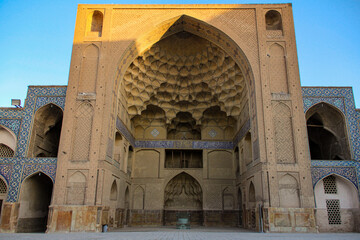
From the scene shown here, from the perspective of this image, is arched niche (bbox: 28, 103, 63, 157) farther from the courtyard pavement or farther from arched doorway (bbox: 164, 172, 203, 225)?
arched doorway (bbox: 164, 172, 203, 225)

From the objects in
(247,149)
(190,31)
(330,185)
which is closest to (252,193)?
(247,149)

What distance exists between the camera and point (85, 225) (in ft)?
30.1

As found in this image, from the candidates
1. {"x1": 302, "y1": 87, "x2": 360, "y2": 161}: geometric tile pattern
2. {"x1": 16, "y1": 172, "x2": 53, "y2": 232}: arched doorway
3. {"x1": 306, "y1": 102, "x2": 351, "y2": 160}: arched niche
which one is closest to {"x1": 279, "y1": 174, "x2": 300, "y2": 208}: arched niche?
{"x1": 306, "y1": 102, "x2": 351, "y2": 160}: arched niche

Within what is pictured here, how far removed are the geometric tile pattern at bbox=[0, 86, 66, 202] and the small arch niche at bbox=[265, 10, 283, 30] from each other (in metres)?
8.42

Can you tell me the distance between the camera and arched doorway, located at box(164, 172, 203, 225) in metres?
14.2

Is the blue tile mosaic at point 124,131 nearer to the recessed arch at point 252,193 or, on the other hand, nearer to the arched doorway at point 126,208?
the arched doorway at point 126,208

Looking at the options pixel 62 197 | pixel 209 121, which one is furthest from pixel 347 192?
pixel 62 197

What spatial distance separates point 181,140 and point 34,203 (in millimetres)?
7008

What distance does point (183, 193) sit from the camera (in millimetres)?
14828

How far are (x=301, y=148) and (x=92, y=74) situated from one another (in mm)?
7771

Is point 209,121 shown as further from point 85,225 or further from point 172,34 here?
point 85,225

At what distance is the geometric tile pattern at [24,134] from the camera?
10.0 m

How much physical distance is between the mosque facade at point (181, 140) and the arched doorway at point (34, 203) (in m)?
0.05

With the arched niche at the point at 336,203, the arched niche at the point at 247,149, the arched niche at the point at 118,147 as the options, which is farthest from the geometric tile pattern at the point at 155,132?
the arched niche at the point at 336,203
